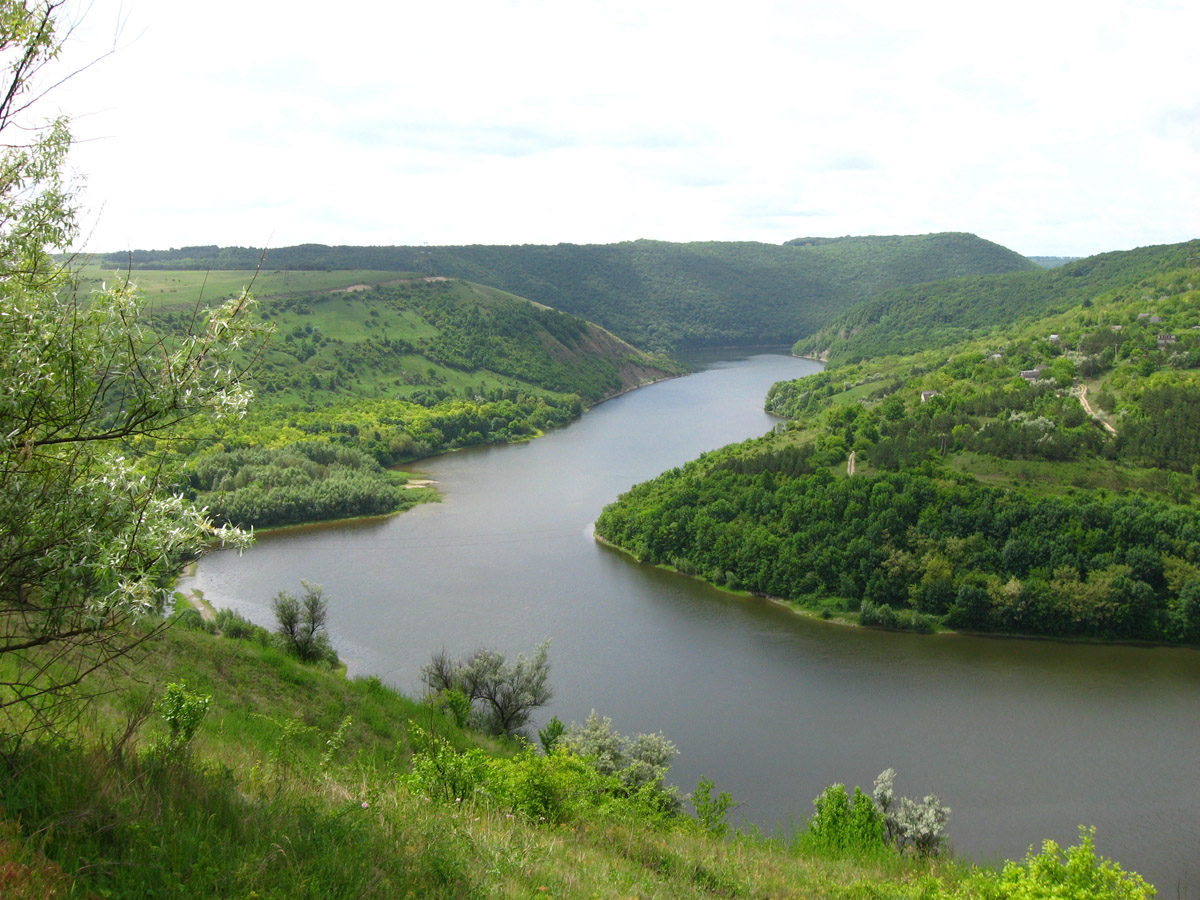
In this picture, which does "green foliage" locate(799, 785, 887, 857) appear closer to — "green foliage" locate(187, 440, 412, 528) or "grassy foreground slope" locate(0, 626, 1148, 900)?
"grassy foreground slope" locate(0, 626, 1148, 900)

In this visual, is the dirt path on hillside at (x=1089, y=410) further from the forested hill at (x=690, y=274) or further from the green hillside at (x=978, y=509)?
the forested hill at (x=690, y=274)

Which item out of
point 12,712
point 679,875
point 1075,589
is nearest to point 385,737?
point 679,875

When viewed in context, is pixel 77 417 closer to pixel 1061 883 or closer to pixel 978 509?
pixel 1061 883

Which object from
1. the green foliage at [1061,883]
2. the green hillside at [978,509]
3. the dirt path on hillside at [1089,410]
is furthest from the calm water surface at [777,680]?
the dirt path on hillside at [1089,410]

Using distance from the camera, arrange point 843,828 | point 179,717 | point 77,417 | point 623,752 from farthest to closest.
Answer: point 623,752, point 843,828, point 179,717, point 77,417

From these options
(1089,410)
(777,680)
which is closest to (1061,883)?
(777,680)

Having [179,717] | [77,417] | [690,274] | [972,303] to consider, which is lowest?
[179,717]

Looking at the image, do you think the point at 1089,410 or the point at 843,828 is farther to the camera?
the point at 1089,410
